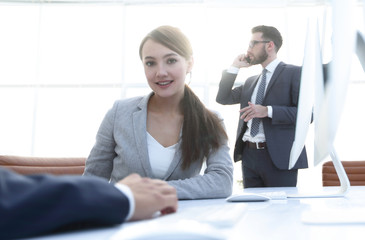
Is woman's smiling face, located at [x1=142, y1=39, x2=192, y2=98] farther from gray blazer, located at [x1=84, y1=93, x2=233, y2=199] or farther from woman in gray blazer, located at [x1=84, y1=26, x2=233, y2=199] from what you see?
gray blazer, located at [x1=84, y1=93, x2=233, y2=199]

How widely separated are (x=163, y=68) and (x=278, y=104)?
131cm

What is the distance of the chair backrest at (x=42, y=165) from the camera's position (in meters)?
2.03

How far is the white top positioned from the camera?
137cm

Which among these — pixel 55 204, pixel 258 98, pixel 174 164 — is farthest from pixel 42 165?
pixel 55 204

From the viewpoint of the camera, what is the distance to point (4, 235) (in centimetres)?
47

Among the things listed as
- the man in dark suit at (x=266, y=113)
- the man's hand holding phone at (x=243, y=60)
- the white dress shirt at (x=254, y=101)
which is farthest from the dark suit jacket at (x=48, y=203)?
the man's hand holding phone at (x=243, y=60)

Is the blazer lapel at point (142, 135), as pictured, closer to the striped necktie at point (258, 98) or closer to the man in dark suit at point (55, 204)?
the man in dark suit at point (55, 204)

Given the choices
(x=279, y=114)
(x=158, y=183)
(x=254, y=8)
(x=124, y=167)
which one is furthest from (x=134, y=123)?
(x=254, y=8)

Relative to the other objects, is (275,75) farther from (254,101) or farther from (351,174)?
(351,174)

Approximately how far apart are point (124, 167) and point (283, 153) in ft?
4.48

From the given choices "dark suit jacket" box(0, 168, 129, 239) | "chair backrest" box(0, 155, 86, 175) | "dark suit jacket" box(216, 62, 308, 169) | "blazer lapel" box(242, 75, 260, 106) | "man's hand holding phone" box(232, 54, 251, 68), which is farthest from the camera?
"man's hand holding phone" box(232, 54, 251, 68)

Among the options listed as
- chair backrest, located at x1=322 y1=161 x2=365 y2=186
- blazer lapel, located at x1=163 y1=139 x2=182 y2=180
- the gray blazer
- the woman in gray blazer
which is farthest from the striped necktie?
blazer lapel, located at x1=163 y1=139 x2=182 y2=180

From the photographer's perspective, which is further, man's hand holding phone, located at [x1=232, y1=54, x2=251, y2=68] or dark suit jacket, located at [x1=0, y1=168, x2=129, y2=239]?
man's hand holding phone, located at [x1=232, y1=54, x2=251, y2=68]

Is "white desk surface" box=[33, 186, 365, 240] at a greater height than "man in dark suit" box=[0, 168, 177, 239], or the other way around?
"man in dark suit" box=[0, 168, 177, 239]
